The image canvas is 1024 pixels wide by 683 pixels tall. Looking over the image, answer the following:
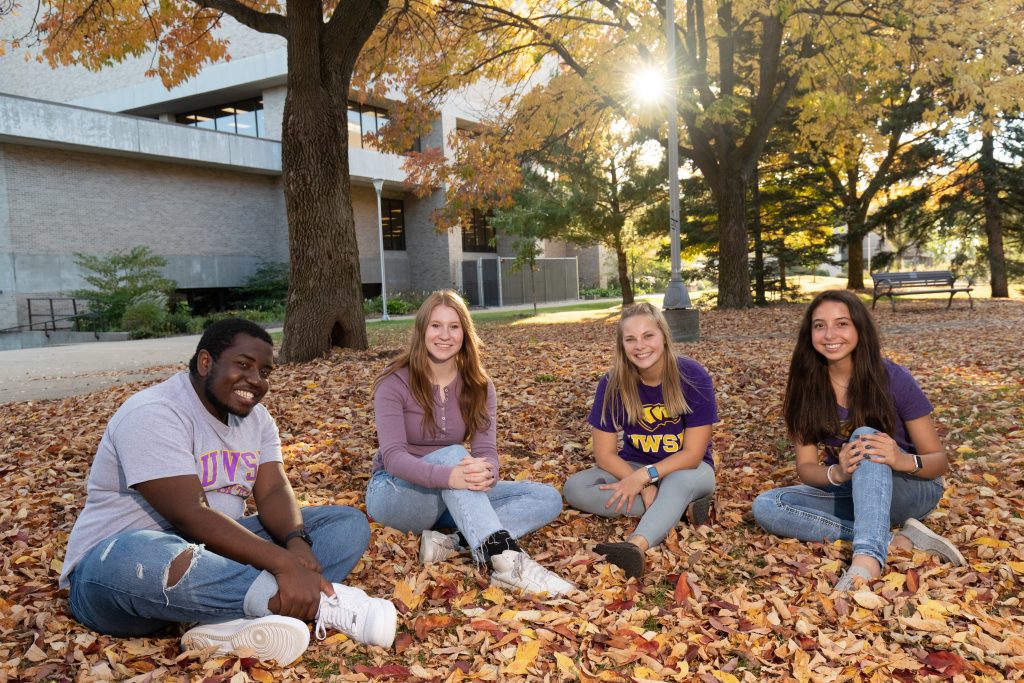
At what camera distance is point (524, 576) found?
11.4 feet

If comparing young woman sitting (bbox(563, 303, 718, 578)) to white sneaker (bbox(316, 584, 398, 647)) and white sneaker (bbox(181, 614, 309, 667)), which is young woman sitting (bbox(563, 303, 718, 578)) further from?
white sneaker (bbox(181, 614, 309, 667))

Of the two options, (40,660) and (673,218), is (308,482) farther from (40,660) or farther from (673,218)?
(673,218)

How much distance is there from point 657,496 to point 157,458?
2.43m

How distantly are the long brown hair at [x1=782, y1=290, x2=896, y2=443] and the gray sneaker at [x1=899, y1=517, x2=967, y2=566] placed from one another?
48cm

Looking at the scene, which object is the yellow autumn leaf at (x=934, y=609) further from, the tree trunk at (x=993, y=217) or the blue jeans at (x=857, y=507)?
the tree trunk at (x=993, y=217)

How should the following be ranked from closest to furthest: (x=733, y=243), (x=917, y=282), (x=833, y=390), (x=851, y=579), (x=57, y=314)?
(x=851, y=579) → (x=833, y=390) → (x=917, y=282) → (x=733, y=243) → (x=57, y=314)

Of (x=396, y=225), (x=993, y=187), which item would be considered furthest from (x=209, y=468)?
(x=396, y=225)

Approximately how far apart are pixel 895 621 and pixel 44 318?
89.6ft

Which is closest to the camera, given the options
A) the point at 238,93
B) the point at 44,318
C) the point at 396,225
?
the point at 44,318

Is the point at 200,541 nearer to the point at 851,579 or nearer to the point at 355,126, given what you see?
the point at 851,579

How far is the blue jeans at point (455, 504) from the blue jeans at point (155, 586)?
42.7 inches

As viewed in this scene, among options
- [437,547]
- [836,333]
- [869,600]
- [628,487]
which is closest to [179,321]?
[437,547]

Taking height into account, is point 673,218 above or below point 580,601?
above

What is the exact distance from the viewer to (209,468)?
3.06m
